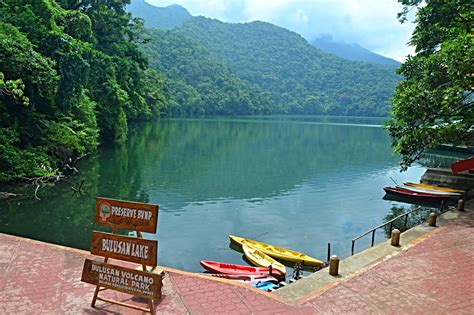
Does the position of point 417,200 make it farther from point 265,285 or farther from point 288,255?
point 265,285

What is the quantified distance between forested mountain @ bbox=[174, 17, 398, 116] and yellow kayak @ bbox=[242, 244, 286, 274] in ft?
442

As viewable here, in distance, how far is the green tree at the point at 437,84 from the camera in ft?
43.9

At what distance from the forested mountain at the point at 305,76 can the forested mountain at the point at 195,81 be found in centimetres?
2826

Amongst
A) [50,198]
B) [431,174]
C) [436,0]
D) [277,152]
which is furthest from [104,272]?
[277,152]

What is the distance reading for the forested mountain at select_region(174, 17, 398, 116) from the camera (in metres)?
149

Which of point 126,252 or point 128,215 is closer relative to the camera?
point 126,252

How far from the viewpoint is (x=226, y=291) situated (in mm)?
6613

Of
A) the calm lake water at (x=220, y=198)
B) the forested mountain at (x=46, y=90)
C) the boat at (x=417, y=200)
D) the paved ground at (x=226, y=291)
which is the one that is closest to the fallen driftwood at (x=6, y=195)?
the calm lake water at (x=220, y=198)

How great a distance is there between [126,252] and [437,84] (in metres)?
13.8

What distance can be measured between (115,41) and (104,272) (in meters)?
39.0

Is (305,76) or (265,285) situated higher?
(305,76)

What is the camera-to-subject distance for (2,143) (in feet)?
56.5

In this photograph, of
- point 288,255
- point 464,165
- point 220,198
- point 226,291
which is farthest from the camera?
point 220,198

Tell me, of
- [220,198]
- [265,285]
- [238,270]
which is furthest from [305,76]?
[265,285]
